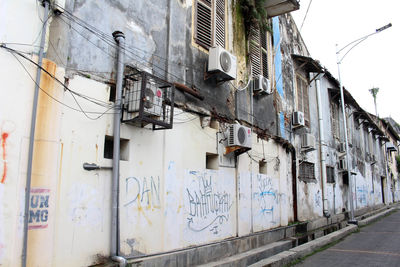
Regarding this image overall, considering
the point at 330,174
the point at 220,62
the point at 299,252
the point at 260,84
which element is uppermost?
the point at 260,84

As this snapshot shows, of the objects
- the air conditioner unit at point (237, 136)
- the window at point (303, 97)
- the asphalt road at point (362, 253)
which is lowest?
the asphalt road at point (362, 253)

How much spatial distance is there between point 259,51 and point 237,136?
4105mm

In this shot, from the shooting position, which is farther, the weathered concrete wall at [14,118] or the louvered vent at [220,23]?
the louvered vent at [220,23]

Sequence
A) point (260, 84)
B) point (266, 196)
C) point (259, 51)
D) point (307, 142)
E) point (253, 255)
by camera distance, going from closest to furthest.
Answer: point (253, 255)
point (260, 84)
point (266, 196)
point (259, 51)
point (307, 142)

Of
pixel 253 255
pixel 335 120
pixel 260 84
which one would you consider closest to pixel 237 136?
pixel 260 84

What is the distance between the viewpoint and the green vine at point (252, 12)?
32.2 ft

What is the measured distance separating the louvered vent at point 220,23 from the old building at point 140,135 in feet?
0.19

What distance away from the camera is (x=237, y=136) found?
8.07m

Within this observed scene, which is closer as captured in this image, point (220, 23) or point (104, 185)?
point (104, 185)

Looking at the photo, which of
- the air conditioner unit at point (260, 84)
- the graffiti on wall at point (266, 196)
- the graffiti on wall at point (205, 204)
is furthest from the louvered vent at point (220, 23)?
the graffiti on wall at point (266, 196)

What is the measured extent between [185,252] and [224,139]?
10.1 ft

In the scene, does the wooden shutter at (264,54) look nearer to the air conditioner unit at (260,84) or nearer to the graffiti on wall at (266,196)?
the air conditioner unit at (260,84)

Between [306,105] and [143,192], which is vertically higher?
[306,105]

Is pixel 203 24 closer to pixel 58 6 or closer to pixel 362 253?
pixel 58 6
